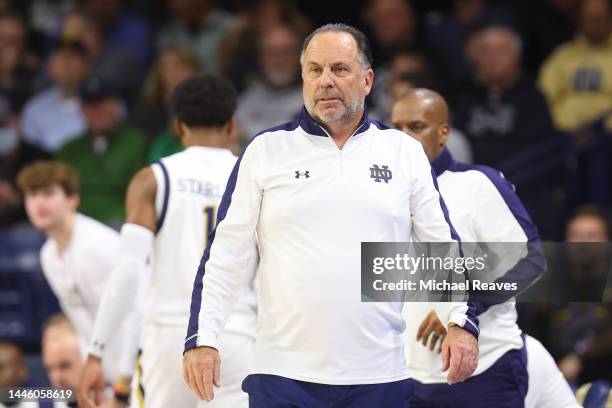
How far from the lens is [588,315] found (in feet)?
26.4

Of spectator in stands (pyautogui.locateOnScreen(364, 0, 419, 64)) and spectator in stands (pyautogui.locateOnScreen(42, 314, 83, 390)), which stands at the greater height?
spectator in stands (pyautogui.locateOnScreen(364, 0, 419, 64))

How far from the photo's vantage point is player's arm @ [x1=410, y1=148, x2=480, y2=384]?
4.38 m

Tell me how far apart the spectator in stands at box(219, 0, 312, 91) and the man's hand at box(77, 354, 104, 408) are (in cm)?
551

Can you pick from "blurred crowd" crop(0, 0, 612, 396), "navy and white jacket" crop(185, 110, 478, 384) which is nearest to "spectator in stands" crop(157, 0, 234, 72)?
"blurred crowd" crop(0, 0, 612, 396)

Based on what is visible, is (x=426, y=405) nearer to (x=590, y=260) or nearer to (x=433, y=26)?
(x=590, y=260)

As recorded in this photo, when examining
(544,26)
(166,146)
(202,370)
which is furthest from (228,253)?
(544,26)

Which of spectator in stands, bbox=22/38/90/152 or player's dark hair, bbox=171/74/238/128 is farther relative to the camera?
spectator in stands, bbox=22/38/90/152

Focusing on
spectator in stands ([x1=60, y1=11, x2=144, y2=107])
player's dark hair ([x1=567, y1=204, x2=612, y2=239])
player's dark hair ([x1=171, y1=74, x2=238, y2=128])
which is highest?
spectator in stands ([x1=60, y1=11, x2=144, y2=107])

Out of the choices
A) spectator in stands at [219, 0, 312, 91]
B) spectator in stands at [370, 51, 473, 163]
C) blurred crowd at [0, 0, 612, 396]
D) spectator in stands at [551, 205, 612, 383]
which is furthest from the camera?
spectator in stands at [219, 0, 312, 91]

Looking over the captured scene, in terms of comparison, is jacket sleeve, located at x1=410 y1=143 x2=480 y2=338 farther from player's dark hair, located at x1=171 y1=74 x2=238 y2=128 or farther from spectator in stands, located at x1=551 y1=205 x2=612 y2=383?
spectator in stands, located at x1=551 y1=205 x2=612 y2=383

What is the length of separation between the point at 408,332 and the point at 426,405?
1.06ft

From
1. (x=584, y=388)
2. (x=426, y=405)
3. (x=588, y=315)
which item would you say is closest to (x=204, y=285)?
(x=426, y=405)

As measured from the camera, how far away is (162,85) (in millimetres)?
10555

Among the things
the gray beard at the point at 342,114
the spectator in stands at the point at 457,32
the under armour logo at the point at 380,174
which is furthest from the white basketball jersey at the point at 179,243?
the spectator in stands at the point at 457,32
